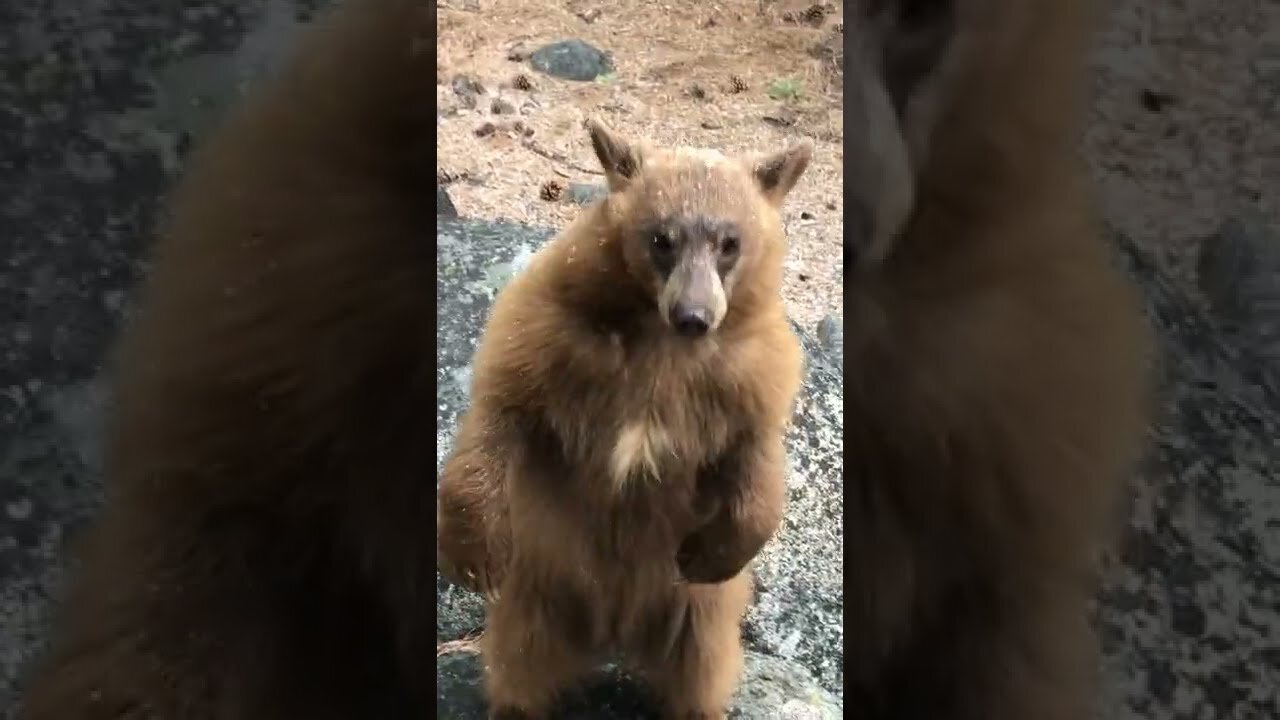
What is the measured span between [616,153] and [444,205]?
15 centimetres

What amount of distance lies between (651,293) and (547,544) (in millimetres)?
244

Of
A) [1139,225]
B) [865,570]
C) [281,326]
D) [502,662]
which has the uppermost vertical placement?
[1139,225]

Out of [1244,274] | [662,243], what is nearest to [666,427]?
[662,243]

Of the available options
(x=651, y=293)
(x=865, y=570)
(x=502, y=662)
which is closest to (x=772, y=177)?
(x=651, y=293)

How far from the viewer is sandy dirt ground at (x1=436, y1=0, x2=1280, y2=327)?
3.11 feet

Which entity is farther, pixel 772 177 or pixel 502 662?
pixel 502 662

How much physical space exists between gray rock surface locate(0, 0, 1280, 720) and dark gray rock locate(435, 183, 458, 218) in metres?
0.03

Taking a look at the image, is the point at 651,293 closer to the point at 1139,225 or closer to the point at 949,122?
the point at 949,122

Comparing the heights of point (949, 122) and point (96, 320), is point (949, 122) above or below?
above

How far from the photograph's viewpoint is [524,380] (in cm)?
100

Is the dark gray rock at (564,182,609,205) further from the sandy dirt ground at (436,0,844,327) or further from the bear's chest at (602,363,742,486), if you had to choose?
the bear's chest at (602,363,742,486)

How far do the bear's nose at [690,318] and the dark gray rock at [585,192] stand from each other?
0.38 feet

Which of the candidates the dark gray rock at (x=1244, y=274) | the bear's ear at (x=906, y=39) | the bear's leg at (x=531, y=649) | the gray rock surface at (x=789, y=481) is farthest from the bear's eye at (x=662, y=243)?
the dark gray rock at (x=1244, y=274)

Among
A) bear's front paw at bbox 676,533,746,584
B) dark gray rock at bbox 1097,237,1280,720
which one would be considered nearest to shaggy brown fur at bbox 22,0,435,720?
bear's front paw at bbox 676,533,746,584
